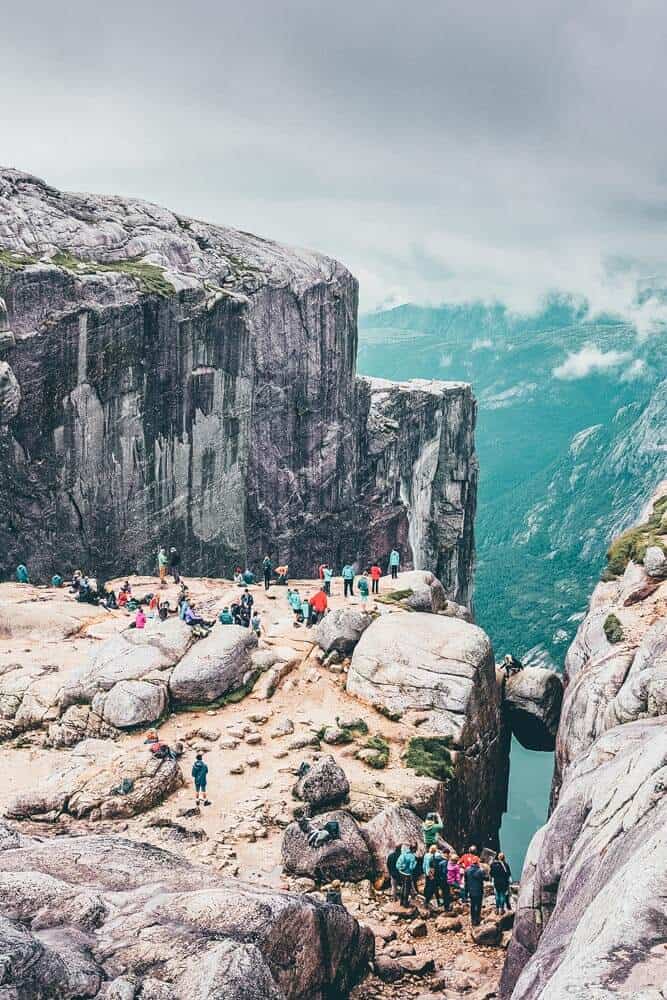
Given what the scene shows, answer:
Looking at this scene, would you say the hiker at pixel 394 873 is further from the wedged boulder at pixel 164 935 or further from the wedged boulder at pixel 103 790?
the wedged boulder at pixel 103 790

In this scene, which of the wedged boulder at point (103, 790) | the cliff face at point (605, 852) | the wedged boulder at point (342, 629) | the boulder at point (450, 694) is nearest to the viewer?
the cliff face at point (605, 852)

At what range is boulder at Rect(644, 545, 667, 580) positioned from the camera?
165 ft

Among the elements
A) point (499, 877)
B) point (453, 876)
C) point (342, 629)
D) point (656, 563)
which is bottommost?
point (453, 876)

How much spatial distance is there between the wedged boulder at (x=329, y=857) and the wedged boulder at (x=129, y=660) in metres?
14.2

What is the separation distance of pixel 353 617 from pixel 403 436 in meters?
80.1

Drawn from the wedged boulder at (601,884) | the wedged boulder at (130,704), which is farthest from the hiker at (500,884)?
the wedged boulder at (130,704)

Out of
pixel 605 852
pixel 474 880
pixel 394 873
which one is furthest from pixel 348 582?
pixel 605 852

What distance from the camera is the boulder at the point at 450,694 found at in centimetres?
4147

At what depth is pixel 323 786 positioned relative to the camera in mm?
34500

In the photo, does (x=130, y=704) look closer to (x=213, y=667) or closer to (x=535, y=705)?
(x=213, y=667)

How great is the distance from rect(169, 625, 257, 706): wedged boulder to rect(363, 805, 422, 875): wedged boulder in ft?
41.3

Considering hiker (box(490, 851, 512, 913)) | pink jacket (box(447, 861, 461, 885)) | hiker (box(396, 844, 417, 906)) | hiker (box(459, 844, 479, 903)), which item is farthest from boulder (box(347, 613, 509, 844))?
hiker (box(396, 844, 417, 906))

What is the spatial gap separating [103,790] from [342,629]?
17.8 meters

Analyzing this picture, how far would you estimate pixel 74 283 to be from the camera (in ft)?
272
